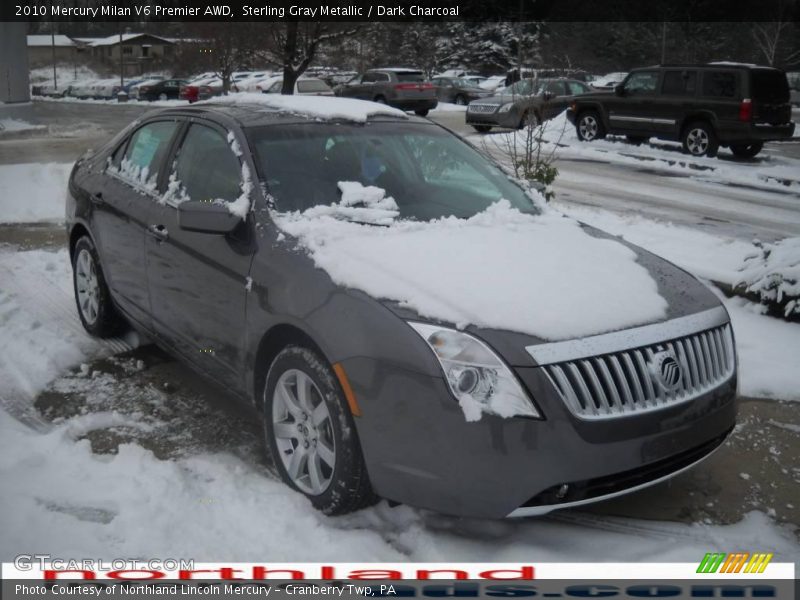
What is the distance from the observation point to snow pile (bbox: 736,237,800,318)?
5711 mm

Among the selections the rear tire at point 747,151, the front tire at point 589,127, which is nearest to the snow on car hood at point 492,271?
the rear tire at point 747,151

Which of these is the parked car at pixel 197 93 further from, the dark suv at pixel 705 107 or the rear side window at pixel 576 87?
the dark suv at pixel 705 107

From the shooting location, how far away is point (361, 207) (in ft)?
12.8

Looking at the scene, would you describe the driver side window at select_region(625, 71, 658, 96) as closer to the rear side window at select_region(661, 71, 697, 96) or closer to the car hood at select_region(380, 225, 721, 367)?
the rear side window at select_region(661, 71, 697, 96)

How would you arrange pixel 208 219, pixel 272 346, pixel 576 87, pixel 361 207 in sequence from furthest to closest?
pixel 576 87 < pixel 361 207 < pixel 208 219 < pixel 272 346

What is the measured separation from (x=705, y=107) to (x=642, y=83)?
193cm

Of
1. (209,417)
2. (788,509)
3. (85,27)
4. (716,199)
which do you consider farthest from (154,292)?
(85,27)

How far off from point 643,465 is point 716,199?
32.8 feet

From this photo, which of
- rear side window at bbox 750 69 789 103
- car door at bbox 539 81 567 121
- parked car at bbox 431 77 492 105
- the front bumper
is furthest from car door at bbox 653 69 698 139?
parked car at bbox 431 77 492 105

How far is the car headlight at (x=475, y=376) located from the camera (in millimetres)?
2809

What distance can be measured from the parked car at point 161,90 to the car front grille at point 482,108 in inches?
1128

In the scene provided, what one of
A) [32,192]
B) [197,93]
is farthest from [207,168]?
[197,93]

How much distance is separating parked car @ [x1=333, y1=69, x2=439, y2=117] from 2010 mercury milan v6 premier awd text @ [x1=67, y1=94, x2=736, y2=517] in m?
24.4

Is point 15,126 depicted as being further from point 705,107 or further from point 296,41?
point 705,107
